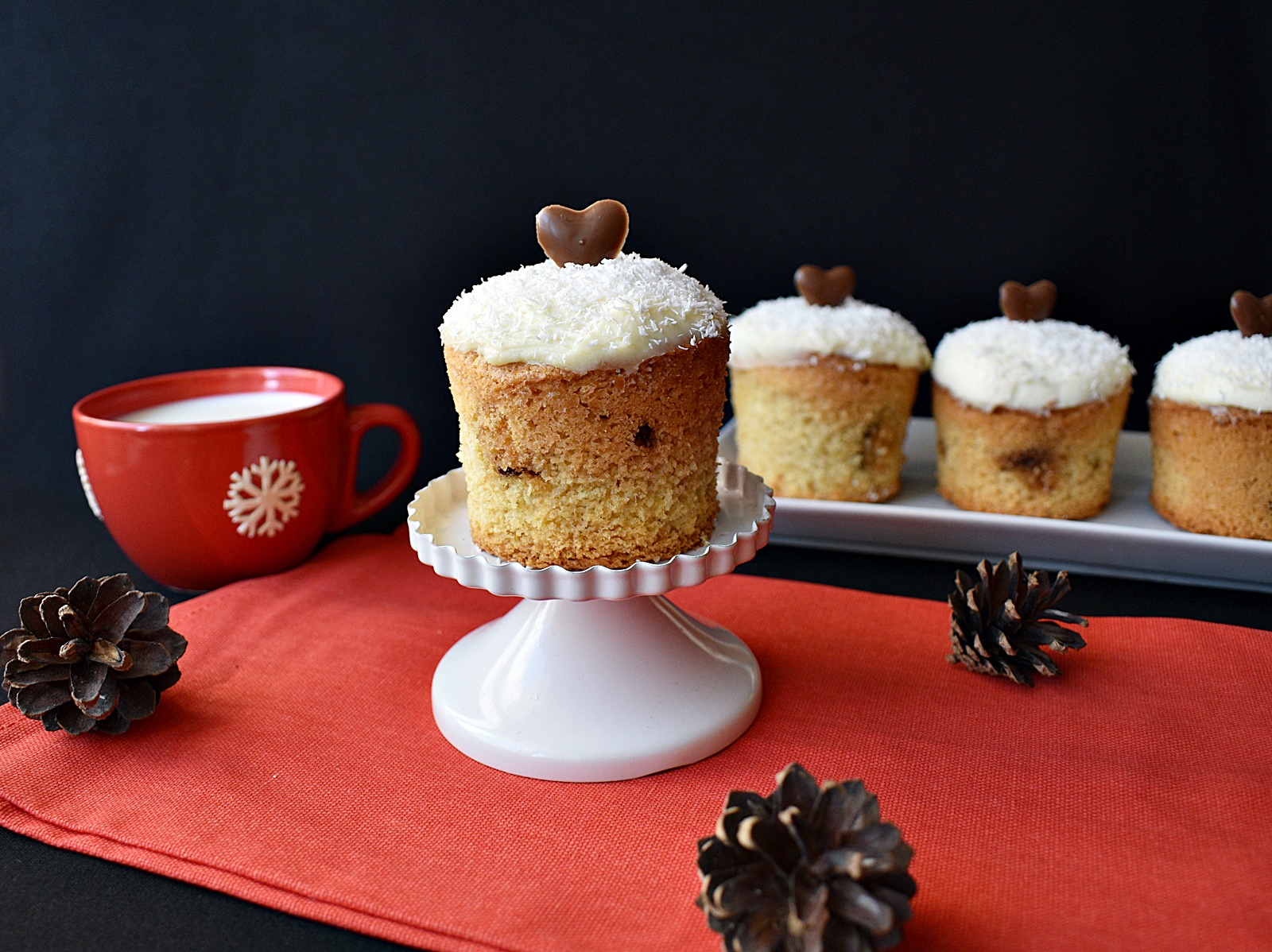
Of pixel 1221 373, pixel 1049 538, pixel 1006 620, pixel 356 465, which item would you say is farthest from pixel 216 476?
pixel 1221 373

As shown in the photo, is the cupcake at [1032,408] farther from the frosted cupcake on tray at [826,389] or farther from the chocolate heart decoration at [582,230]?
the chocolate heart decoration at [582,230]

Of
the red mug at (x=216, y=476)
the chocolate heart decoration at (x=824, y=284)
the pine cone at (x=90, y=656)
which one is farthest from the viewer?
the chocolate heart decoration at (x=824, y=284)

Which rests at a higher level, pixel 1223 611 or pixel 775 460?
pixel 775 460

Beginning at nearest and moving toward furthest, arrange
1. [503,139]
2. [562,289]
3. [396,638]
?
[562,289] → [396,638] → [503,139]

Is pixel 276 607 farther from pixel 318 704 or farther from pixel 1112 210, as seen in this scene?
pixel 1112 210

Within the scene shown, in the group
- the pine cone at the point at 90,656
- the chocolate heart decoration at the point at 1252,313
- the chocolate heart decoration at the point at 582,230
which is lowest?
the pine cone at the point at 90,656

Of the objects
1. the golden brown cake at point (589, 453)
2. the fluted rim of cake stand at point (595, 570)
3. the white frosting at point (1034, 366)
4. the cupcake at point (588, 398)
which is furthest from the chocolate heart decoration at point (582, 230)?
the white frosting at point (1034, 366)

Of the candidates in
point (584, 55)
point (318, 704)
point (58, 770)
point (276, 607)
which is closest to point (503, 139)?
point (584, 55)
